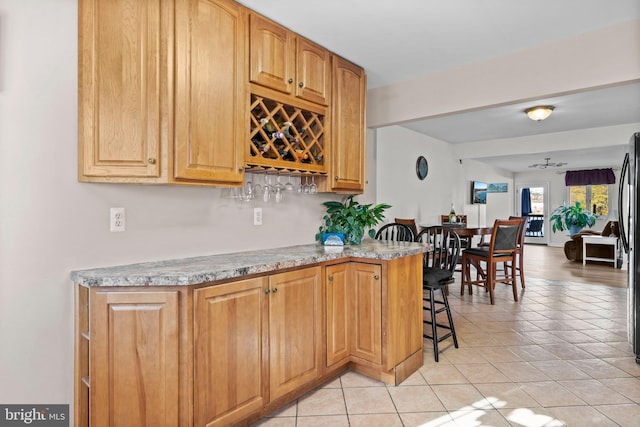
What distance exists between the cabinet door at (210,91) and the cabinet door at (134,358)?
2.13 feet

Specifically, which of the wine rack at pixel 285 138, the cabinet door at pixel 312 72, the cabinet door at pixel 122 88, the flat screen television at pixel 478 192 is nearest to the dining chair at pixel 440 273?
the wine rack at pixel 285 138

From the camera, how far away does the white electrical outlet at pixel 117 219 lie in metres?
1.90

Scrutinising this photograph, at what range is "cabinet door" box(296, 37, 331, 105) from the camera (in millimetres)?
2537

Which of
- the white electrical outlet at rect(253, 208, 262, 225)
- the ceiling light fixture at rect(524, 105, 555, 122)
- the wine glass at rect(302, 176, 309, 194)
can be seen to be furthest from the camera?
the ceiling light fixture at rect(524, 105, 555, 122)

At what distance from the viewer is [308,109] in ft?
8.57

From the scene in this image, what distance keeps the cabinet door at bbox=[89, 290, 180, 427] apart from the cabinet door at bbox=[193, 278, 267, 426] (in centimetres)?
11

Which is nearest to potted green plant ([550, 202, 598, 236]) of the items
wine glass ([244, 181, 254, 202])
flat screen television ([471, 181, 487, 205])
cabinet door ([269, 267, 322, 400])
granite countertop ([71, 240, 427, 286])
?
flat screen television ([471, 181, 487, 205])

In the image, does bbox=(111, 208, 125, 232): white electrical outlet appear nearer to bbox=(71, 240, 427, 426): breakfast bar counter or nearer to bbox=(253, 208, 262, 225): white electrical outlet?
bbox=(71, 240, 427, 426): breakfast bar counter

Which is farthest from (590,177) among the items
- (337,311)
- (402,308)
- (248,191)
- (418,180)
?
(248,191)

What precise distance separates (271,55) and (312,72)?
392 millimetres

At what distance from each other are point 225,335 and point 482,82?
2.75 metres

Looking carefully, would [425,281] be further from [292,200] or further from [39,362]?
[39,362]

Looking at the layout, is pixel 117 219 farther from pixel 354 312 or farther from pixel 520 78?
pixel 520 78

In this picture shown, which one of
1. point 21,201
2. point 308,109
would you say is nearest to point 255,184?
point 308,109
